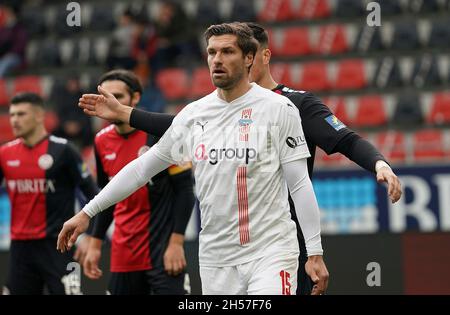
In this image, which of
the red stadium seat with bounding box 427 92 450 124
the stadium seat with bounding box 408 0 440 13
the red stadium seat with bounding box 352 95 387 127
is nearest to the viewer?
the red stadium seat with bounding box 427 92 450 124

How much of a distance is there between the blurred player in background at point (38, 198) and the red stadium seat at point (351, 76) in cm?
826

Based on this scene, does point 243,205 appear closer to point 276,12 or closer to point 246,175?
point 246,175

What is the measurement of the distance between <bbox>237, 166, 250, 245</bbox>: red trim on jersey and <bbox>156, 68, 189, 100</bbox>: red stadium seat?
10.9 metres

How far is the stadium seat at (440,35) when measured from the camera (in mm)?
15734

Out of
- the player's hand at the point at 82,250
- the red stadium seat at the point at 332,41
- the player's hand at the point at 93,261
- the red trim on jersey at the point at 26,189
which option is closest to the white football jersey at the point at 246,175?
the player's hand at the point at 93,261

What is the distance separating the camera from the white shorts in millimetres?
5172

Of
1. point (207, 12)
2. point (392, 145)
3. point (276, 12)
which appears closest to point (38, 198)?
point (392, 145)

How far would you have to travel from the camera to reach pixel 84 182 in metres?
7.94

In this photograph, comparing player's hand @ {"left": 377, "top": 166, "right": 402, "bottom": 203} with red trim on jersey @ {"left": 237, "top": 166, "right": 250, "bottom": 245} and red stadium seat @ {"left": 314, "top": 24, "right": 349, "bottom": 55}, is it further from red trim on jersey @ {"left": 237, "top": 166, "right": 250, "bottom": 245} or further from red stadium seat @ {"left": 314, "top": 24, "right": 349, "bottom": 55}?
red stadium seat @ {"left": 314, "top": 24, "right": 349, "bottom": 55}

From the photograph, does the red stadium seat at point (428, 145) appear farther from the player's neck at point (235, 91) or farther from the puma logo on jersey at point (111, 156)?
the player's neck at point (235, 91)

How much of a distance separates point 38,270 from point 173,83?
868 cm

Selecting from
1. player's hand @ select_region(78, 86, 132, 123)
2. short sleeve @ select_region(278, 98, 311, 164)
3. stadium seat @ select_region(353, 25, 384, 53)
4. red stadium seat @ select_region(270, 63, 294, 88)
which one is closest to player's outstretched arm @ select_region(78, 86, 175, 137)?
player's hand @ select_region(78, 86, 132, 123)
